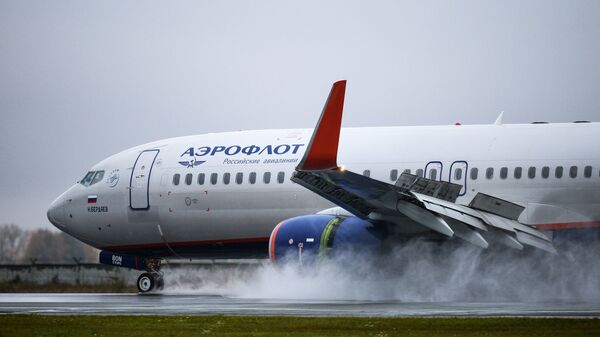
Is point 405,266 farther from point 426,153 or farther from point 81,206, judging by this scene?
point 81,206

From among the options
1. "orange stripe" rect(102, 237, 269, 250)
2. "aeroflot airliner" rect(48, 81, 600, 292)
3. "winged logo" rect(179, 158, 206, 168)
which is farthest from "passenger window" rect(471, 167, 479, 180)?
"winged logo" rect(179, 158, 206, 168)

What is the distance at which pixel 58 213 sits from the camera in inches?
1175

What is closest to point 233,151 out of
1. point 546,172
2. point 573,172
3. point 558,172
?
point 546,172

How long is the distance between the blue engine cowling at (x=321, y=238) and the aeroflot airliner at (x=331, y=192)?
0.09 ft

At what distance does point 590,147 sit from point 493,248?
3138 millimetres

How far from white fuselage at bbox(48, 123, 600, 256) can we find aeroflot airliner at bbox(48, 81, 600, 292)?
0.10ft

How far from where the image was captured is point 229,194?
89.9 ft

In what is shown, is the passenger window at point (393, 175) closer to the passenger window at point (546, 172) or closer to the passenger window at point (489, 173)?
the passenger window at point (489, 173)

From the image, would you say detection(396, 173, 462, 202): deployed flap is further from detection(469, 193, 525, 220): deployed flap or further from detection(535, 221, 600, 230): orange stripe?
detection(535, 221, 600, 230): orange stripe

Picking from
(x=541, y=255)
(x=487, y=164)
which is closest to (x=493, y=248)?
(x=541, y=255)

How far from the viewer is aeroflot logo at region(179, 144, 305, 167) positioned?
1074 inches

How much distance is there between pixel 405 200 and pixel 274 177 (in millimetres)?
5871

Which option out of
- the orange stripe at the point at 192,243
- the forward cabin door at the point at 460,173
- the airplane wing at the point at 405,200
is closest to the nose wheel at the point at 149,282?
the orange stripe at the point at 192,243

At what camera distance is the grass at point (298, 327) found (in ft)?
46.8
